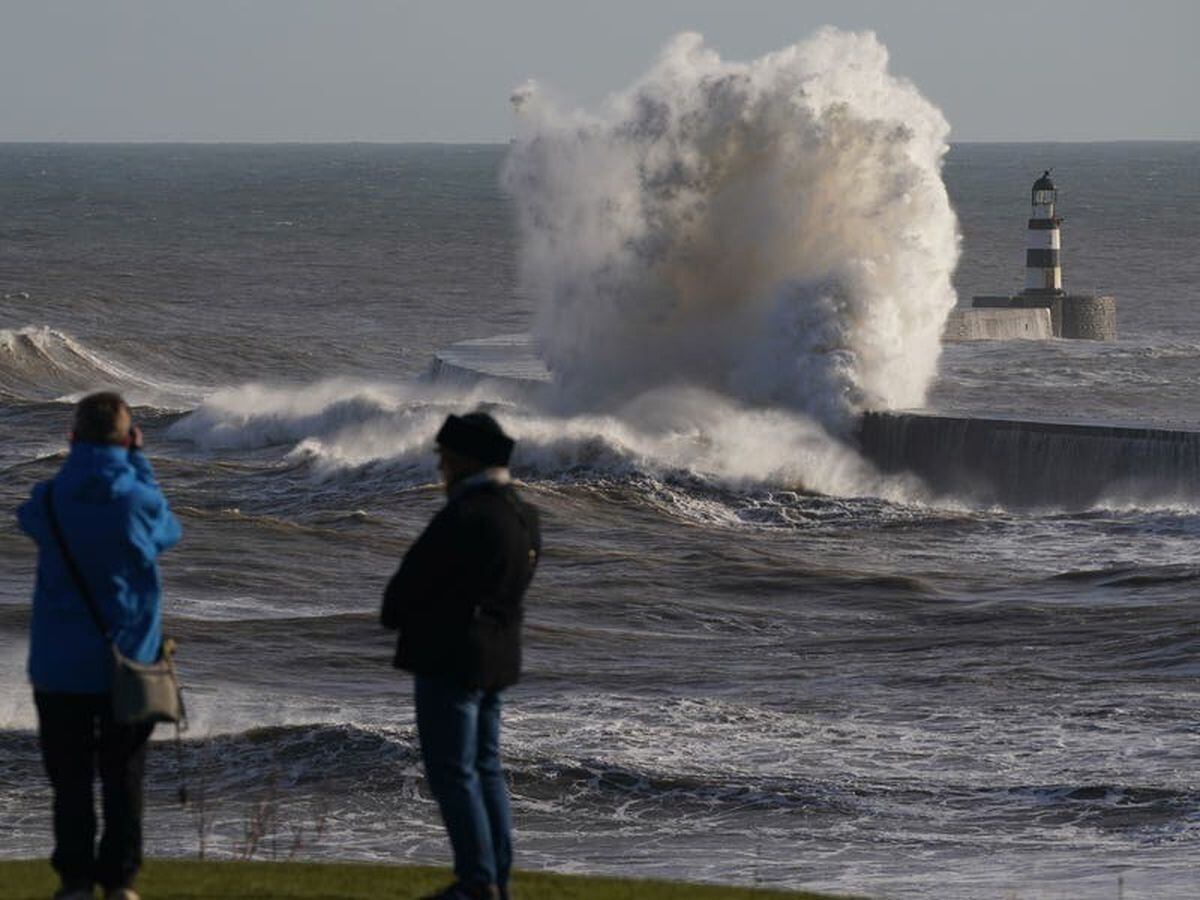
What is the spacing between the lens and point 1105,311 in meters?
42.1

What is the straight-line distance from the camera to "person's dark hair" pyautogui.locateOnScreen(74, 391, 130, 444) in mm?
5695

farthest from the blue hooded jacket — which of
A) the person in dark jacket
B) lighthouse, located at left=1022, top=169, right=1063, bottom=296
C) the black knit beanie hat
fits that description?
lighthouse, located at left=1022, top=169, right=1063, bottom=296

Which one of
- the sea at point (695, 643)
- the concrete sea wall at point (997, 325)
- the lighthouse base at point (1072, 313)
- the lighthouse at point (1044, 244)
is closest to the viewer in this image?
the sea at point (695, 643)

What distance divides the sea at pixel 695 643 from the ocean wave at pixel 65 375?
0.11 m

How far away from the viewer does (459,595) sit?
561cm

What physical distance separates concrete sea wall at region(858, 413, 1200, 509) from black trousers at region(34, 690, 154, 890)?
17.2m

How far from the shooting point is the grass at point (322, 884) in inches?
249

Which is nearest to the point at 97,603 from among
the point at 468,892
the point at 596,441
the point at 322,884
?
the point at 468,892

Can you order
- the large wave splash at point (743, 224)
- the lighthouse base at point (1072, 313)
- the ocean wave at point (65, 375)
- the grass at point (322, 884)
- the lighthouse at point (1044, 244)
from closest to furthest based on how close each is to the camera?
1. the grass at point (322, 884)
2. the large wave splash at point (743, 224)
3. the ocean wave at point (65, 375)
4. the lighthouse at point (1044, 244)
5. the lighthouse base at point (1072, 313)

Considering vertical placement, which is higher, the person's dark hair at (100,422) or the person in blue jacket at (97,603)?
the person's dark hair at (100,422)

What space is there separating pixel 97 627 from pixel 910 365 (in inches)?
848

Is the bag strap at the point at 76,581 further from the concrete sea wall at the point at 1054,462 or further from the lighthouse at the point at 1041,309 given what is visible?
the lighthouse at the point at 1041,309

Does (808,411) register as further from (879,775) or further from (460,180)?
(460,180)

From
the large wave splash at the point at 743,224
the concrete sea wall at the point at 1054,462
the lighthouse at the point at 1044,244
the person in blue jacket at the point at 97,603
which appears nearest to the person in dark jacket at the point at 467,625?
the person in blue jacket at the point at 97,603
